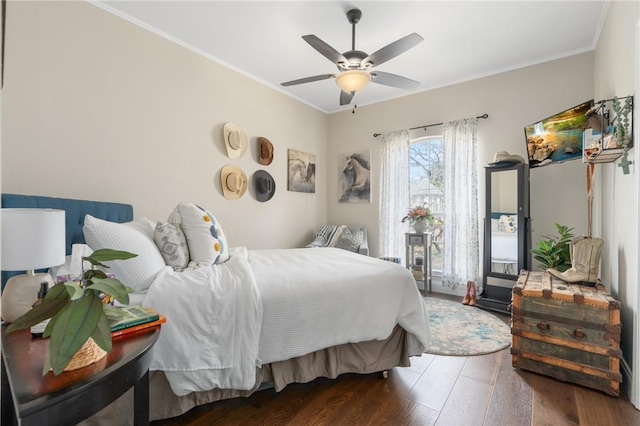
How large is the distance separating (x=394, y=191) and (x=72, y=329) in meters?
4.08

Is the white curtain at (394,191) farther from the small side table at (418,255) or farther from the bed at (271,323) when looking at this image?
the bed at (271,323)

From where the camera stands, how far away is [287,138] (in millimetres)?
4402

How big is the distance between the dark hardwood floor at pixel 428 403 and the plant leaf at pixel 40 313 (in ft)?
3.62

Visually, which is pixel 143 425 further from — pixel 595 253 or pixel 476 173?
pixel 476 173

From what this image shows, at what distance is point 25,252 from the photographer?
112cm

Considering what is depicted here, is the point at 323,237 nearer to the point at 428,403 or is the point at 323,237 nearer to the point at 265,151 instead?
the point at 265,151

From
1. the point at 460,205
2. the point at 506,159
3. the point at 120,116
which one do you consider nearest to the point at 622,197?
the point at 506,159

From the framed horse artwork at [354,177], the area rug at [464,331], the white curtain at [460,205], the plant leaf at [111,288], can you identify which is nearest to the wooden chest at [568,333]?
the area rug at [464,331]

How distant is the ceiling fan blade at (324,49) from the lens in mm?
2187

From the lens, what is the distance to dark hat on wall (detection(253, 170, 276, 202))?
12.8ft

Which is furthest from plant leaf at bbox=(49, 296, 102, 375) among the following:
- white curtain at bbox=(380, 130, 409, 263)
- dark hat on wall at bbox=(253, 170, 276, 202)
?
white curtain at bbox=(380, 130, 409, 263)

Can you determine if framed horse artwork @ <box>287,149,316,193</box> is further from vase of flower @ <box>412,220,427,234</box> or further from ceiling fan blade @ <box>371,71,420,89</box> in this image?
ceiling fan blade @ <box>371,71,420,89</box>

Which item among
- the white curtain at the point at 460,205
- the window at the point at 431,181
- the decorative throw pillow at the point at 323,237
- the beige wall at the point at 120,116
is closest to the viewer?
the beige wall at the point at 120,116

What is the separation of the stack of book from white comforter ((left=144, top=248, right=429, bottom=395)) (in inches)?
12.1
